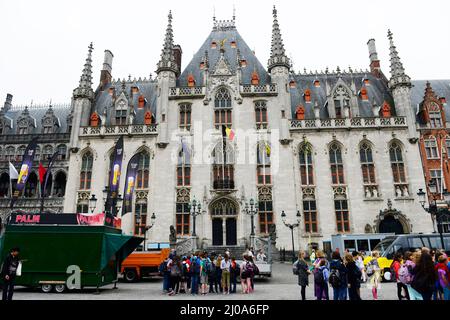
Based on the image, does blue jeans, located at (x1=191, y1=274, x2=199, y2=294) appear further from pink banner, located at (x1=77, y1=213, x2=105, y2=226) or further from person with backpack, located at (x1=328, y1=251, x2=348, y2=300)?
person with backpack, located at (x1=328, y1=251, x2=348, y2=300)

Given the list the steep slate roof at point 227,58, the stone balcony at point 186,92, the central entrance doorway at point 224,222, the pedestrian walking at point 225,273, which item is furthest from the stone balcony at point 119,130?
the pedestrian walking at point 225,273

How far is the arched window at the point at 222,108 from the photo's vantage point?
33438 mm

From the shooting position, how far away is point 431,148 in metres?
31.8

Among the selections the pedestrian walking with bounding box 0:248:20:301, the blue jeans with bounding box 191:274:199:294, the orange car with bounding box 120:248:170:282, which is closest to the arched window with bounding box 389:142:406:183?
the orange car with bounding box 120:248:170:282

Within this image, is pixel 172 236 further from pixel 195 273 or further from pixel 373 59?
pixel 373 59

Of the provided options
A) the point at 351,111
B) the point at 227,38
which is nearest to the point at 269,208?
the point at 351,111

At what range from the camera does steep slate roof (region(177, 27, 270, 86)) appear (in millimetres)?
36312

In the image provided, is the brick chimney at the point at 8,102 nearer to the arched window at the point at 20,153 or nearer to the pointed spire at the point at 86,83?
the arched window at the point at 20,153

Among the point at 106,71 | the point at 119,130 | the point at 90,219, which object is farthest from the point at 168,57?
the point at 90,219

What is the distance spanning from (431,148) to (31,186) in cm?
4504

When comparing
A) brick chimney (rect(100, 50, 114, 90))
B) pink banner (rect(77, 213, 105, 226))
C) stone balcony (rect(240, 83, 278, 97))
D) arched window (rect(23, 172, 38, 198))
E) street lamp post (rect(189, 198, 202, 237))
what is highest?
brick chimney (rect(100, 50, 114, 90))

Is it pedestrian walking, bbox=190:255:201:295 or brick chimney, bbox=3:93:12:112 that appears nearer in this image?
pedestrian walking, bbox=190:255:201:295

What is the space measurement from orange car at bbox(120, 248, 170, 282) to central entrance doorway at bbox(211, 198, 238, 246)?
12395 mm
